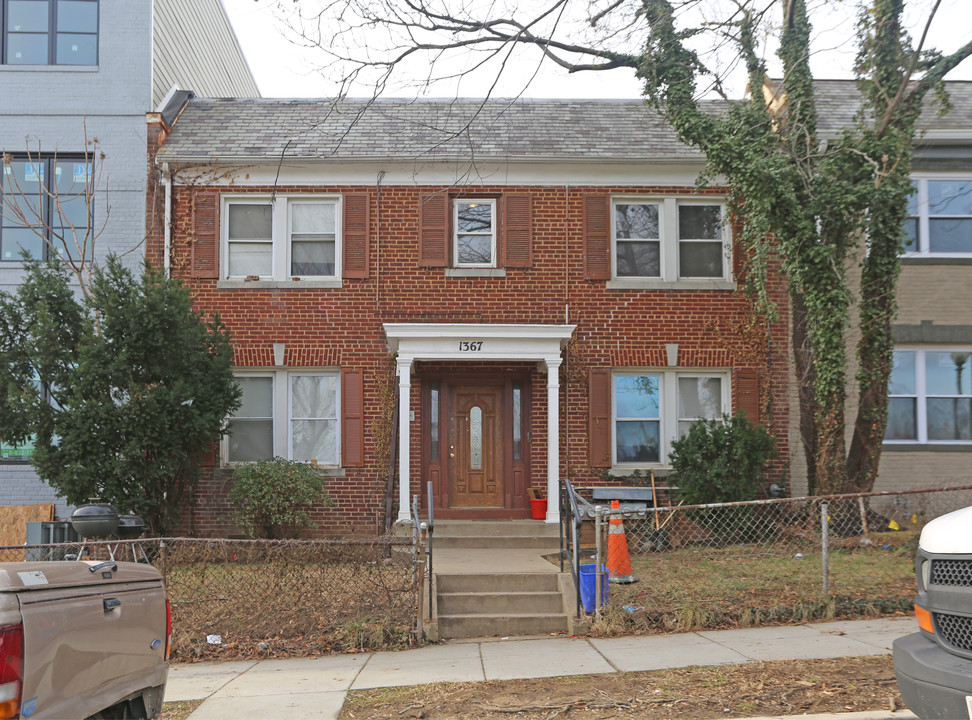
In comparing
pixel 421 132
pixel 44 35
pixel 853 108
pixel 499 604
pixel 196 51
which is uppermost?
pixel 196 51

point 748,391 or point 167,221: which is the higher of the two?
point 167,221

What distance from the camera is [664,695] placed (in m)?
6.29

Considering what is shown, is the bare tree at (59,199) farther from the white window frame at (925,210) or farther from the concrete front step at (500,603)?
the white window frame at (925,210)

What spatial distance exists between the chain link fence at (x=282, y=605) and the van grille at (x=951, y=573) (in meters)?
5.12

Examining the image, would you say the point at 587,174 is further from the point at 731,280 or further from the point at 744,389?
the point at 744,389

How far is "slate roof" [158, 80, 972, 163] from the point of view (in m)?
14.1

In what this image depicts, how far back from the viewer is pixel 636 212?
47.6 ft

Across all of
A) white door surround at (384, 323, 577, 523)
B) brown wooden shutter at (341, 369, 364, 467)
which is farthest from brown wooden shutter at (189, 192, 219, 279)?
white door surround at (384, 323, 577, 523)

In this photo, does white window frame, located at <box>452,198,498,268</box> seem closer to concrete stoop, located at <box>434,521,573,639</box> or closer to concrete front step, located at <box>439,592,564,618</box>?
concrete stoop, located at <box>434,521,573,639</box>

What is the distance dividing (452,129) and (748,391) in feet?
21.8

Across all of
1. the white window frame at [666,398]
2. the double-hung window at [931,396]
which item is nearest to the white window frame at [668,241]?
the white window frame at [666,398]

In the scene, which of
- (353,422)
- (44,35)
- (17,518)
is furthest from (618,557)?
(44,35)

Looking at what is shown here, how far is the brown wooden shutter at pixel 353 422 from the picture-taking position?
13.9 meters

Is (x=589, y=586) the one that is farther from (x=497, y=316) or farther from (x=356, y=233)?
(x=356, y=233)
